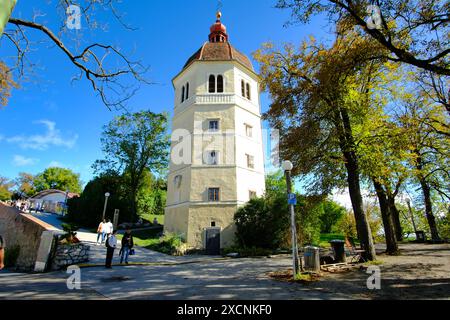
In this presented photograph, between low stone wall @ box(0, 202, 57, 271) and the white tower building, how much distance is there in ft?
35.8

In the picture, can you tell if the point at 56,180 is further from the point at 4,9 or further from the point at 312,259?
the point at 4,9

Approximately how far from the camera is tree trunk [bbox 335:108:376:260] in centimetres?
1216

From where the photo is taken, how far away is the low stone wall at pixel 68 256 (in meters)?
11.5

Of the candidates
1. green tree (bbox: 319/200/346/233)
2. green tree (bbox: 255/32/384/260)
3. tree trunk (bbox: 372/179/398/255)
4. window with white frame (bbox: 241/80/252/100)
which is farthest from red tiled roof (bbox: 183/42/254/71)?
green tree (bbox: 319/200/346/233)

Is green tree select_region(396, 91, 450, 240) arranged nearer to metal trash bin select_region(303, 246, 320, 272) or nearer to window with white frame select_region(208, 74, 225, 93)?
metal trash bin select_region(303, 246, 320, 272)

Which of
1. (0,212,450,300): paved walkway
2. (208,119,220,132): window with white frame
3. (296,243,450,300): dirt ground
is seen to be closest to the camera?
(0,212,450,300): paved walkway

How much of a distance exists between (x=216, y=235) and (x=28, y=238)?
1251cm

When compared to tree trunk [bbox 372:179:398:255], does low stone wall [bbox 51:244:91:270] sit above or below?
below

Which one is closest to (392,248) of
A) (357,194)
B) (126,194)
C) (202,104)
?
(357,194)

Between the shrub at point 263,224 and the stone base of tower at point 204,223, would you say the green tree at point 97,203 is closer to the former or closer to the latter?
the stone base of tower at point 204,223

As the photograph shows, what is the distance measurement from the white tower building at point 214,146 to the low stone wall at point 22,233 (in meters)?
10.9

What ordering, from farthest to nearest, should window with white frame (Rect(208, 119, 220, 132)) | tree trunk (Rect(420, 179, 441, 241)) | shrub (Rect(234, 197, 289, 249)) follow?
window with white frame (Rect(208, 119, 220, 132)) < tree trunk (Rect(420, 179, 441, 241)) < shrub (Rect(234, 197, 289, 249))

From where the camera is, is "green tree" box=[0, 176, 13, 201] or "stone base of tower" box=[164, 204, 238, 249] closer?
"stone base of tower" box=[164, 204, 238, 249]
